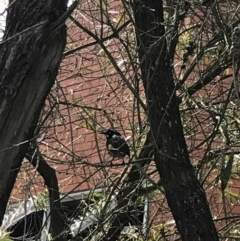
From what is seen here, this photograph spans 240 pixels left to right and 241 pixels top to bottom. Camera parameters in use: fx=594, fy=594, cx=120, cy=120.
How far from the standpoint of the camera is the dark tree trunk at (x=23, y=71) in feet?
8.52

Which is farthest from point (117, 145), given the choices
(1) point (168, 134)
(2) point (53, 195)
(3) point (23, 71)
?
(3) point (23, 71)

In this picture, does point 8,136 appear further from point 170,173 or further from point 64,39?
point 170,173

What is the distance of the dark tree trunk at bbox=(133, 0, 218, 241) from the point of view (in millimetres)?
3113

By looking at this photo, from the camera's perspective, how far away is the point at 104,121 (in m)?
5.75

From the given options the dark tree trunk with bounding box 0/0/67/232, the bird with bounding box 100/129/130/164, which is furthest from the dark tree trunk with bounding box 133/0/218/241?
the bird with bounding box 100/129/130/164

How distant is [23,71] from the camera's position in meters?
2.63

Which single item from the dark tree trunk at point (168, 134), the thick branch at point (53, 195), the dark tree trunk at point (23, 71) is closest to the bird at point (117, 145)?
the thick branch at point (53, 195)

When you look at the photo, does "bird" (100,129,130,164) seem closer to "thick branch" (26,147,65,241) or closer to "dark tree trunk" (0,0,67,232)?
"thick branch" (26,147,65,241)

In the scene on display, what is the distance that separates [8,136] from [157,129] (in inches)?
44.0

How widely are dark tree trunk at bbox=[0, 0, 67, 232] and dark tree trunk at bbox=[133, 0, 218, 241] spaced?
0.85 meters

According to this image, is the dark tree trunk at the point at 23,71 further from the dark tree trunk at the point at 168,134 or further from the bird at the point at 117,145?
the bird at the point at 117,145

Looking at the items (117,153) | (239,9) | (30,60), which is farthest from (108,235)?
(30,60)

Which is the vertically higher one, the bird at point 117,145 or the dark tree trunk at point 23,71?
the bird at point 117,145

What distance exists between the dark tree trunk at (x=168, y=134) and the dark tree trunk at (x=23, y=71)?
2.78 feet
